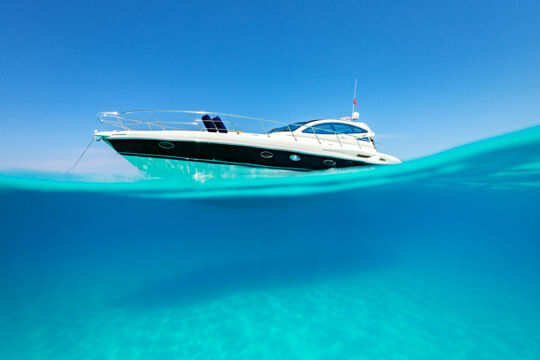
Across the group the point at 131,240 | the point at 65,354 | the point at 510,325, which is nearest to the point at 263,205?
the point at 65,354

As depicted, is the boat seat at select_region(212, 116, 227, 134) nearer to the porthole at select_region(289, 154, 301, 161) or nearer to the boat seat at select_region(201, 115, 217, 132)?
the boat seat at select_region(201, 115, 217, 132)

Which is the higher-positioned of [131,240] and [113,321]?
[113,321]

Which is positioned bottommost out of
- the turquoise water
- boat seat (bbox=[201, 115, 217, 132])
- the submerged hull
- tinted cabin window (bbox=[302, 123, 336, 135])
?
the turquoise water

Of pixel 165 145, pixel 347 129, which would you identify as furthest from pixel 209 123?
pixel 347 129

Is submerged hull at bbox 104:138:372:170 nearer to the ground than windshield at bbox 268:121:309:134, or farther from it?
nearer to the ground

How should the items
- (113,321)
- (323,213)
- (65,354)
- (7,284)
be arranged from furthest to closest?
1. (323,213)
2. (7,284)
3. (113,321)
4. (65,354)

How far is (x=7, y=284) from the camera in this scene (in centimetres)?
1352

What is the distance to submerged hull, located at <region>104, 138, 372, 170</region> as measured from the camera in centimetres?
739

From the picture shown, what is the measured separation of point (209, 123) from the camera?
7.83m

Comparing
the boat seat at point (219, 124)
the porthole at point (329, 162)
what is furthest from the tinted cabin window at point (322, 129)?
the boat seat at point (219, 124)

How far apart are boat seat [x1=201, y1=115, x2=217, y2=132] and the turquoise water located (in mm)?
1511

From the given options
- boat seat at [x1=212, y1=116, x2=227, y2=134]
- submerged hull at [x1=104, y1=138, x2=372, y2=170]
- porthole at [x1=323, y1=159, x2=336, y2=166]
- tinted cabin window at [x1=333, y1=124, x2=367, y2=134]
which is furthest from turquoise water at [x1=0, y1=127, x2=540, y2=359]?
tinted cabin window at [x1=333, y1=124, x2=367, y2=134]

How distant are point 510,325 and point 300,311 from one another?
6915mm

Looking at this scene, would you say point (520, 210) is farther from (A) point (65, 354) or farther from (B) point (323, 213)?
(A) point (65, 354)
